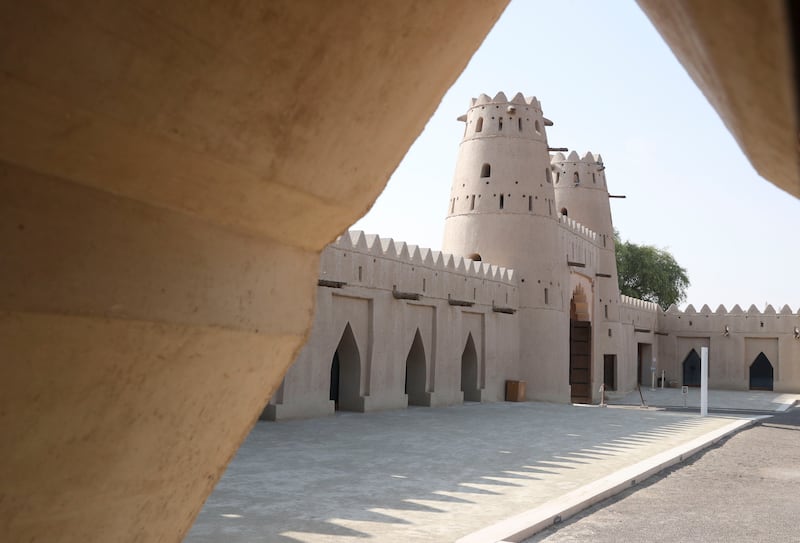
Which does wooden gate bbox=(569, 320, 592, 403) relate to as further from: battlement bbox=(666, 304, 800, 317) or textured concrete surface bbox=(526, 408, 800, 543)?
textured concrete surface bbox=(526, 408, 800, 543)

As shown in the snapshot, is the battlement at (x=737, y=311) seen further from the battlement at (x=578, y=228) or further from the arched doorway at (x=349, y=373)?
the arched doorway at (x=349, y=373)

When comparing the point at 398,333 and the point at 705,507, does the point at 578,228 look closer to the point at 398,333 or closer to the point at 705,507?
the point at 398,333

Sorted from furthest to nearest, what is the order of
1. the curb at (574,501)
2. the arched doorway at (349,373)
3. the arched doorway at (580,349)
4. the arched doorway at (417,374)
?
the arched doorway at (580,349)
the arched doorway at (417,374)
the arched doorway at (349,373)
the curb at (574,501)

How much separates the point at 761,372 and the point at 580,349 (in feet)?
65.9

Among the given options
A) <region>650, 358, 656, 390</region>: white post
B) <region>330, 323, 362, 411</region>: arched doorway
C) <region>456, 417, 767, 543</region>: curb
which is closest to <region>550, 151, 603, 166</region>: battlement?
<region>650, 358, 656, 390</region>: white post

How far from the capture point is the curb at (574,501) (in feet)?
23.3

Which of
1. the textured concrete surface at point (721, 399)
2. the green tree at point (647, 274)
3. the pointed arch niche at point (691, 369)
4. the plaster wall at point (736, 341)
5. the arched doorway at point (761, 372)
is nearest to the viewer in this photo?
the textured concrete surface at point (721, 399)

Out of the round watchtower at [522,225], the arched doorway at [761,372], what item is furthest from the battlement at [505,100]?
the arched doorway at [761,372]

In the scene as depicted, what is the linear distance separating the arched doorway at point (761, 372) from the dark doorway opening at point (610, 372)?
44.2 feet

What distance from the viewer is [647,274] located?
5659 centimetres

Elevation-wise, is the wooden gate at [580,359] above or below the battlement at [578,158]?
below

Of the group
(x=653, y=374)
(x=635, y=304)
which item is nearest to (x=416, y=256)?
(x=635, y=304)

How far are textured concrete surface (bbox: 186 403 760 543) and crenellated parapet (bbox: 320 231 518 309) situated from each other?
10.2 feet

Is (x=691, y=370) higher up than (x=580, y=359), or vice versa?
(x=580, y=359)
